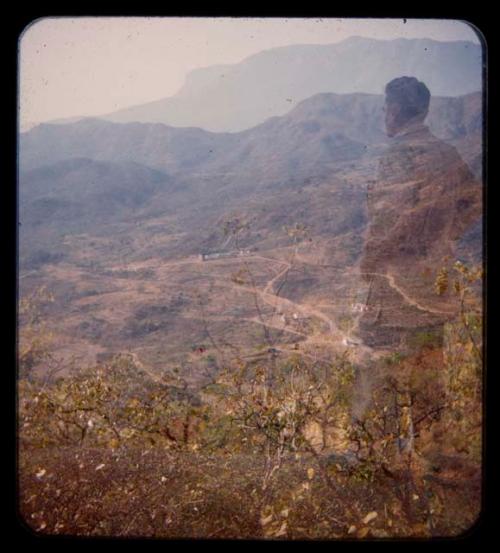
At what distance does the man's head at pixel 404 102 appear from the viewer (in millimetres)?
2262

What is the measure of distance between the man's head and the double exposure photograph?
1 centimetres

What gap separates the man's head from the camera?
2.26 meters

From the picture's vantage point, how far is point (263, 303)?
2283 millimetres

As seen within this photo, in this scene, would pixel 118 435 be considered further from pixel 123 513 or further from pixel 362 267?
pixel 362 267

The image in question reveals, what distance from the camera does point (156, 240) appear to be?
2379 millimetres

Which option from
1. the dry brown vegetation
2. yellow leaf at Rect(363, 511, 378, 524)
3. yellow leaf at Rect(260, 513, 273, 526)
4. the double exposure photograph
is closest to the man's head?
the double exposure photograph

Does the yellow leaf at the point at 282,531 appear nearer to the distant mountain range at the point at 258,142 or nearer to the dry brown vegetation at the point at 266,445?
the dry brown vegetation at the point at 266,445

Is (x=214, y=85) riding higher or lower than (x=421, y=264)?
higher

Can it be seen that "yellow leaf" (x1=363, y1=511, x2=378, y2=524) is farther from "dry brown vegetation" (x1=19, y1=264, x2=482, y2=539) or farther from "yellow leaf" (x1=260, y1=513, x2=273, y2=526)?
"yellow leaf" (x1=260, y1=513, x2=273, y2=526)

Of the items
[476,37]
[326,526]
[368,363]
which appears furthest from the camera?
[368,363]

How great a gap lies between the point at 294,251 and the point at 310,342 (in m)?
0.49

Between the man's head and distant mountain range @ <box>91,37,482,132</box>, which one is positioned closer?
distant mountain range @ <box>91,37,482,132</box>

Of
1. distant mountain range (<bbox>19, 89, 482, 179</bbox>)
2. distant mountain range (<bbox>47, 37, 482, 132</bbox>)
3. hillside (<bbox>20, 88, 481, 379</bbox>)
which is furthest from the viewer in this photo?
distant mountain range (<bbox>19, 89, 482, 179</bbox>)

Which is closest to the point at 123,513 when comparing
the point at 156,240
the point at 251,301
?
the point at 251,301
